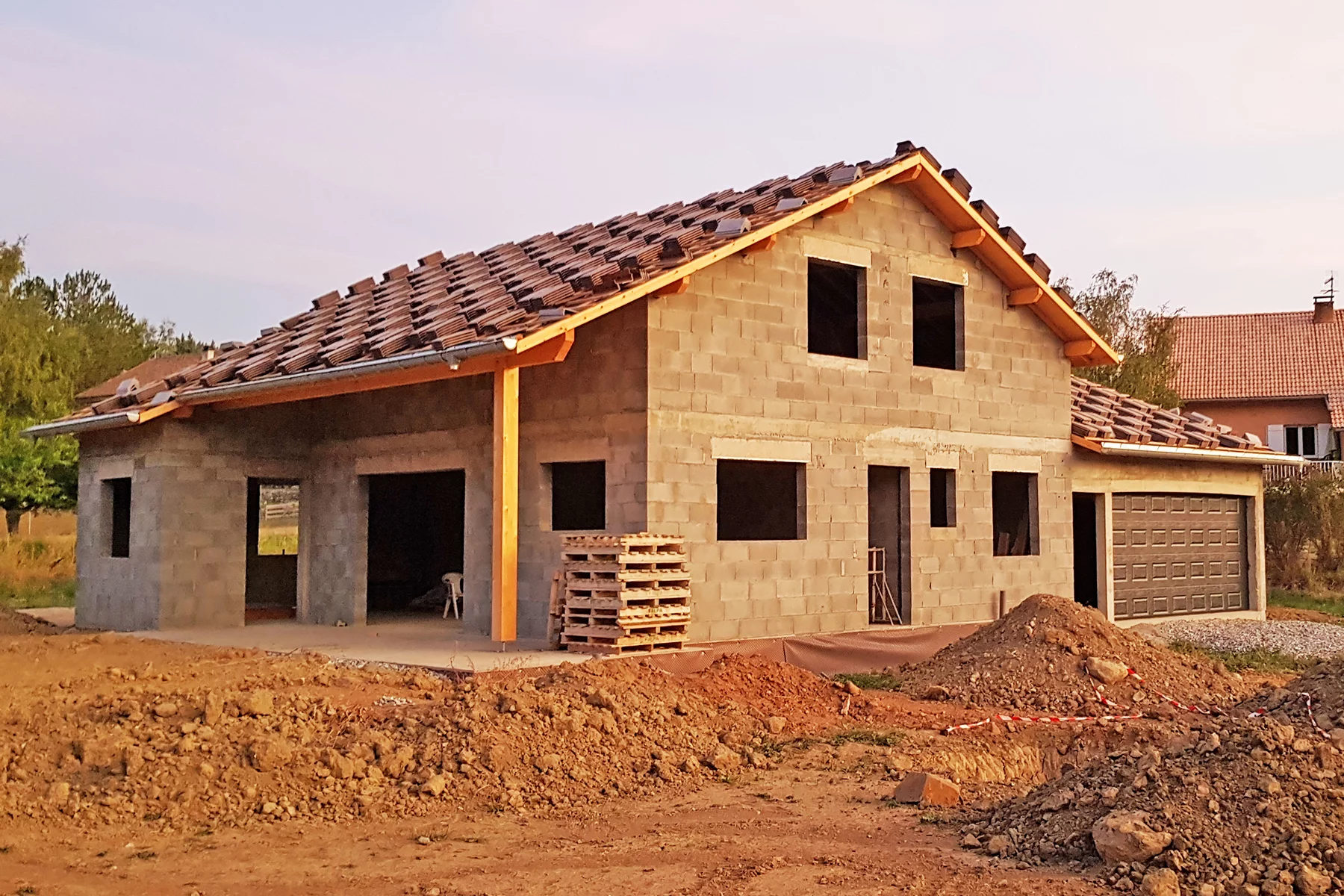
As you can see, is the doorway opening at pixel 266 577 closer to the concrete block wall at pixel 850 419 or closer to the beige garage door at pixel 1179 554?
the concrete block wall at pixel 850 419

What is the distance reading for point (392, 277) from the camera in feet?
66.8

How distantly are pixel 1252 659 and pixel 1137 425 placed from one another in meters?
4.75

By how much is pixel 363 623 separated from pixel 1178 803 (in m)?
13.0

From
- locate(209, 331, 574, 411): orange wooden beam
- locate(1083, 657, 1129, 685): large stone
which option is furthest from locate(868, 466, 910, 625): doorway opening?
locate(209, 331, 574, 411): orange wooden beam

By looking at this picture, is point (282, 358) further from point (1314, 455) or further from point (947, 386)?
point (1314, 455)

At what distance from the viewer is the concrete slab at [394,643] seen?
12805mm

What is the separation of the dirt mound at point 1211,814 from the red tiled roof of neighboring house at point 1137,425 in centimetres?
1201

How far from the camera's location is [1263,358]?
43531 mm

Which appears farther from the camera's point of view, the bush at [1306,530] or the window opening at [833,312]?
the bush at [1306,530]

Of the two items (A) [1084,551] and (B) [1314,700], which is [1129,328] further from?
(B) [1314,700]

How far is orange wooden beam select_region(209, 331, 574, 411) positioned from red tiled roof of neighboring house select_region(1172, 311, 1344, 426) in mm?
31838

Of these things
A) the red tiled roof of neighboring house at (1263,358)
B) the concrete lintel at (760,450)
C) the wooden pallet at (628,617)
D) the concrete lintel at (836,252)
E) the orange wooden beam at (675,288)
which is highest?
the red tiled roof of neighboring house at (1263,358)

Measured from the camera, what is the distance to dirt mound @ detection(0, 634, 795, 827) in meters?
8.81

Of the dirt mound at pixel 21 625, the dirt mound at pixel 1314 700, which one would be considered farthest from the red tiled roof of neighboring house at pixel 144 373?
the dirt mound at pixel 1314 700
